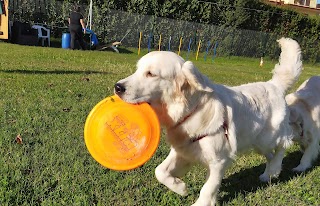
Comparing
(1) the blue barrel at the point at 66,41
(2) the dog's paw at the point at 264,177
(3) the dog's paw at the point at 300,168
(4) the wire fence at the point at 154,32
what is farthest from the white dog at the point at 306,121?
(4) the wire fence at the point at 154,32

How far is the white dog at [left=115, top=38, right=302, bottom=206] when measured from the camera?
11.1ft

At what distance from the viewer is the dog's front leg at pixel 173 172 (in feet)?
12.4

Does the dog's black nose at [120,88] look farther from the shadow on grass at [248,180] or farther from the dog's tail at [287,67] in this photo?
the dog's tail at [287,67]

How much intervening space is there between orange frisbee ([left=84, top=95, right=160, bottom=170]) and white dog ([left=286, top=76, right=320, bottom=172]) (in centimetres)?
247

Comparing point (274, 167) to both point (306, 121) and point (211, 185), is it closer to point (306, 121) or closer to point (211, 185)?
point (306, 121)

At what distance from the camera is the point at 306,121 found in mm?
5273

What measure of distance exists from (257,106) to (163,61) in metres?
1.46

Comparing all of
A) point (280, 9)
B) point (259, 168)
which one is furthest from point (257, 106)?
point (280, 9)

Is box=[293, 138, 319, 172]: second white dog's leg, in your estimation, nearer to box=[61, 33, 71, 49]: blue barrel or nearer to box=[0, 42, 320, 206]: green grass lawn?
box=[0, 42, 320, 206]: green grass lawn

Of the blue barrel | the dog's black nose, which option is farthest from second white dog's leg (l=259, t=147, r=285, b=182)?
the blue barrel

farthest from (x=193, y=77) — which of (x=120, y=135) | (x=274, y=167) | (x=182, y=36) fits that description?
(x=182, y=36)

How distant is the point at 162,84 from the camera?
11.2 ft

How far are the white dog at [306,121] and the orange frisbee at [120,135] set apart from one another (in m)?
2.47

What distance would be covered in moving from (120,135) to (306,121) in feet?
9.52
